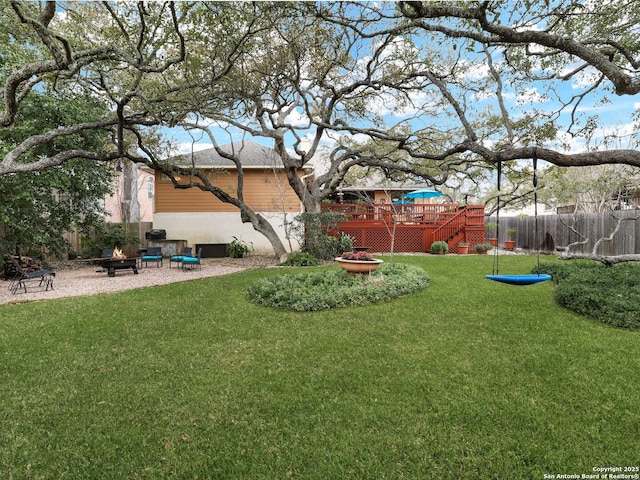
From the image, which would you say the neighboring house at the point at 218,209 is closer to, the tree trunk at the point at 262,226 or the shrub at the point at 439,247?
the tree trunk at the point at 262,226

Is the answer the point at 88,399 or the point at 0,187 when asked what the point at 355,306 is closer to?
the point at 88,399

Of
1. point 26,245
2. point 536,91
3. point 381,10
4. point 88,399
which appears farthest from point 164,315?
point 536,91

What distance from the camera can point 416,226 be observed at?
15.8 meters

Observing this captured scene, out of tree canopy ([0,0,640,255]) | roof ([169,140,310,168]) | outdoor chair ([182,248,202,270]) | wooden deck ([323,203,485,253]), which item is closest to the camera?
tree canopy ([0,0,640,255])

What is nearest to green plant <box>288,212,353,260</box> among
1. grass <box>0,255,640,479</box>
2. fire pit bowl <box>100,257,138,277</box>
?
fire pit bowl <box>100,257,138,277</box>

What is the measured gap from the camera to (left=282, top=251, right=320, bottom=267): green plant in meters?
11.2

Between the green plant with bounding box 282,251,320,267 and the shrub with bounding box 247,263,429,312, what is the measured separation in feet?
9.50

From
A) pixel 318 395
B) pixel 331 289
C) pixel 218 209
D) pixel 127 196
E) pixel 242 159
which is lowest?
pixel 318 395

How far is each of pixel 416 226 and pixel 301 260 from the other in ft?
22.6

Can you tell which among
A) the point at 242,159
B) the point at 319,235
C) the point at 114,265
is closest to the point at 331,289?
the point at 319,235

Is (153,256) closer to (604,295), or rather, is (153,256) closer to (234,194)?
(234,194)

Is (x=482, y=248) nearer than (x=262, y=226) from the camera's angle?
No

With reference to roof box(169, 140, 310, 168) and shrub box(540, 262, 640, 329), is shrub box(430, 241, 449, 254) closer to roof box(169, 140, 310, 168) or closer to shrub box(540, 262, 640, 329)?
shrub box(540, 262, 640, 329)

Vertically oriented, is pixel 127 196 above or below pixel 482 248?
above
